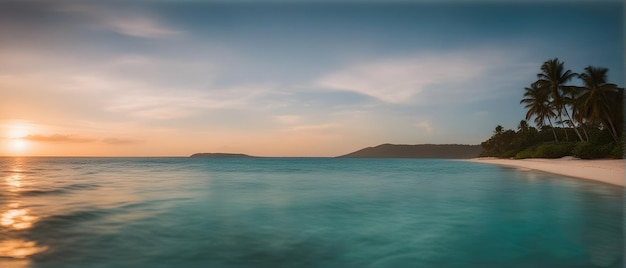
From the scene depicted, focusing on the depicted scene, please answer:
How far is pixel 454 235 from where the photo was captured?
475cm

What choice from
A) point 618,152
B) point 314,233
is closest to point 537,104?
point 618,152

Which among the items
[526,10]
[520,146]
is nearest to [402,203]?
[526,10]

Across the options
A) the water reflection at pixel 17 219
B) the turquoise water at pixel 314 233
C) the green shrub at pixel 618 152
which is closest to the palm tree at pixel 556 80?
the green shrub at pixel 618 152

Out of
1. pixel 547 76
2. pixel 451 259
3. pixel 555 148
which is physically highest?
pixel 547 76

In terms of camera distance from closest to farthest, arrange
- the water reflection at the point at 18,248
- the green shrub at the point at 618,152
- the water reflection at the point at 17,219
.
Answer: the water reflection at the point at 18,248, the water reflection at the point at 17,219, the green shrub at the point at 618,152

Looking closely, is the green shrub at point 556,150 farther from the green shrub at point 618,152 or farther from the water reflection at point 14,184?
the water reflection at point 14,184

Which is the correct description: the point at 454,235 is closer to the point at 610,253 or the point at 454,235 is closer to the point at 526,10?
the point at 610,253

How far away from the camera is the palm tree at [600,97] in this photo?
19.8m

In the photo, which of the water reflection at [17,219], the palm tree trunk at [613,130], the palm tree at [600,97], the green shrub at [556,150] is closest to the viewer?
the water reflection at [17,219]

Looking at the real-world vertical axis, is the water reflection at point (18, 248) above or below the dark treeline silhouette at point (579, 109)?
below

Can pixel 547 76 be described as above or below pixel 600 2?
above

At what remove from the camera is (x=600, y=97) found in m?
19.8

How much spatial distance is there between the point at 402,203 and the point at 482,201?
5.93 ft

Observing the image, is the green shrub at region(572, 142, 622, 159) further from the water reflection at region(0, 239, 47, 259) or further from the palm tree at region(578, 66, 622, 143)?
the water reflection at region(0, 239, 47, 259)
